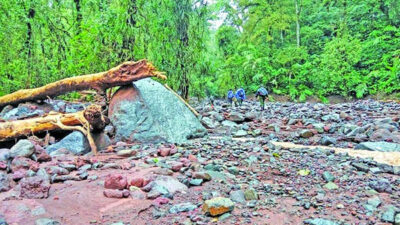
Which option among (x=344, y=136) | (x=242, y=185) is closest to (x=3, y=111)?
(x=242, y=185)

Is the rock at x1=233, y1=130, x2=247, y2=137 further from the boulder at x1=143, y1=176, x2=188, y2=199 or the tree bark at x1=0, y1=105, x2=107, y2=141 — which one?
the boulder at x1=143, y1=176, x2=188, y2=199

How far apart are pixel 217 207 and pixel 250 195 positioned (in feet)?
1.67

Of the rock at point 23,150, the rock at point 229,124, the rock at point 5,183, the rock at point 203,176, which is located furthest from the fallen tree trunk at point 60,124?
the rock at point 229,124

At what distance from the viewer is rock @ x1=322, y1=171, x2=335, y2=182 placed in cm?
342

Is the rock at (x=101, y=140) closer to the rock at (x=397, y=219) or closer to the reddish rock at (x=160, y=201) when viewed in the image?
the reddish rock at (x=160, y=201)

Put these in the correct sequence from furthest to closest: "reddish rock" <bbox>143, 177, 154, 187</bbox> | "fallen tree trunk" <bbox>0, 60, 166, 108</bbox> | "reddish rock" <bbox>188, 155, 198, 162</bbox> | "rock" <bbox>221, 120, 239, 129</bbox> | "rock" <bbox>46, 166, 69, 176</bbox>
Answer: "rock" <bbox>221, 120, 239, 129</bbox> < "fallen tree trunk" <bbox>0, 60, 166, 108</bbox> < "reddish rock" <bbox>188, 155, 198, 162</bbox> < "rock" <bbox>46, 166, 69, 176</bbox> < "reddish rock" <bbox>143, 177, 154, 187</bbox>

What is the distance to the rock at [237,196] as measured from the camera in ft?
9.31

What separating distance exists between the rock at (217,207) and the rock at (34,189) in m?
1.56

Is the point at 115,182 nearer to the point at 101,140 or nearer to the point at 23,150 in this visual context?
the point at 23,150

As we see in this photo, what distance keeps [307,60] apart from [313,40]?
2848 millimetres

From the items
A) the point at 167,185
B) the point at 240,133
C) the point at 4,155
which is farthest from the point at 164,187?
the point at 240,133

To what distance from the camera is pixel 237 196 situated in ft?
9.51

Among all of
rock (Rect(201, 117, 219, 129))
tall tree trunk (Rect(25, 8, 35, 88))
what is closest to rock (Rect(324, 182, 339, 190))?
rock (Rect(201, 117, 219, 129))

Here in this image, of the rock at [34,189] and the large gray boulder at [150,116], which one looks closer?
the rock at [34,189]
